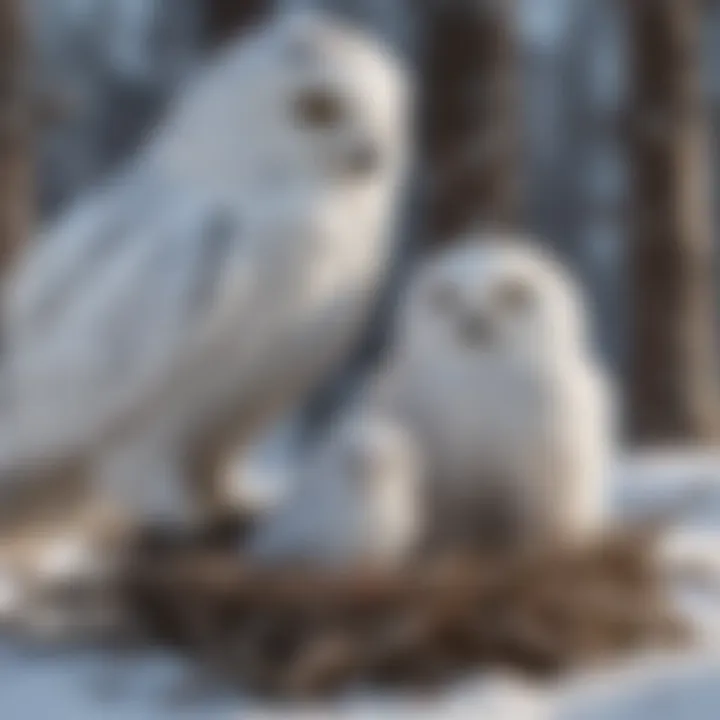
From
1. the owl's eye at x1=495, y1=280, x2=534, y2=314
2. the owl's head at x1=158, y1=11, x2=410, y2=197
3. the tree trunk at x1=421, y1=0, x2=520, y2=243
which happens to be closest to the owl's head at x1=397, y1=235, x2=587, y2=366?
the owl's eye at x1=495, y1=280, x2=534, y2=314

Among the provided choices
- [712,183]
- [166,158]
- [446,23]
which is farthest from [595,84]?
[166,158]

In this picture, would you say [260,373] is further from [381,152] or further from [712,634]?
[712,634]

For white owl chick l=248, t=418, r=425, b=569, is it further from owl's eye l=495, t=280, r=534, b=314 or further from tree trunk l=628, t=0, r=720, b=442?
tree trunk l=628, t=0, r=720, b=442

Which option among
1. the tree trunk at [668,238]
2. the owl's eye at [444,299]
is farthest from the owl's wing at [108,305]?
the tree trunk at [668,238]

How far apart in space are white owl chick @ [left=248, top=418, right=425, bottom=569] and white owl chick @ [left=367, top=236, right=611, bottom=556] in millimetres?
32

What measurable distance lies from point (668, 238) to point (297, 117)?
179 centimetres

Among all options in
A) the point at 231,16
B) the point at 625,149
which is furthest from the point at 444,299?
the point at 625,149

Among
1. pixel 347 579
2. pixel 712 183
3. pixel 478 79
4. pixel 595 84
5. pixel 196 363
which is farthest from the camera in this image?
pixel 595 84

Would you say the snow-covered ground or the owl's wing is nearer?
the snow-covered ground

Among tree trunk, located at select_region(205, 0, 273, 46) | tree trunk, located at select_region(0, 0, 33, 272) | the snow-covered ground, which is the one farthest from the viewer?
tree trunk, located at select_region(205, 0, 273, 46)

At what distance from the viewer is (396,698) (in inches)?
29.9

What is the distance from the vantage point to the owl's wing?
891 millimetres

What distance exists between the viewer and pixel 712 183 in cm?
443

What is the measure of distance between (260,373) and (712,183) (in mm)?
3730
